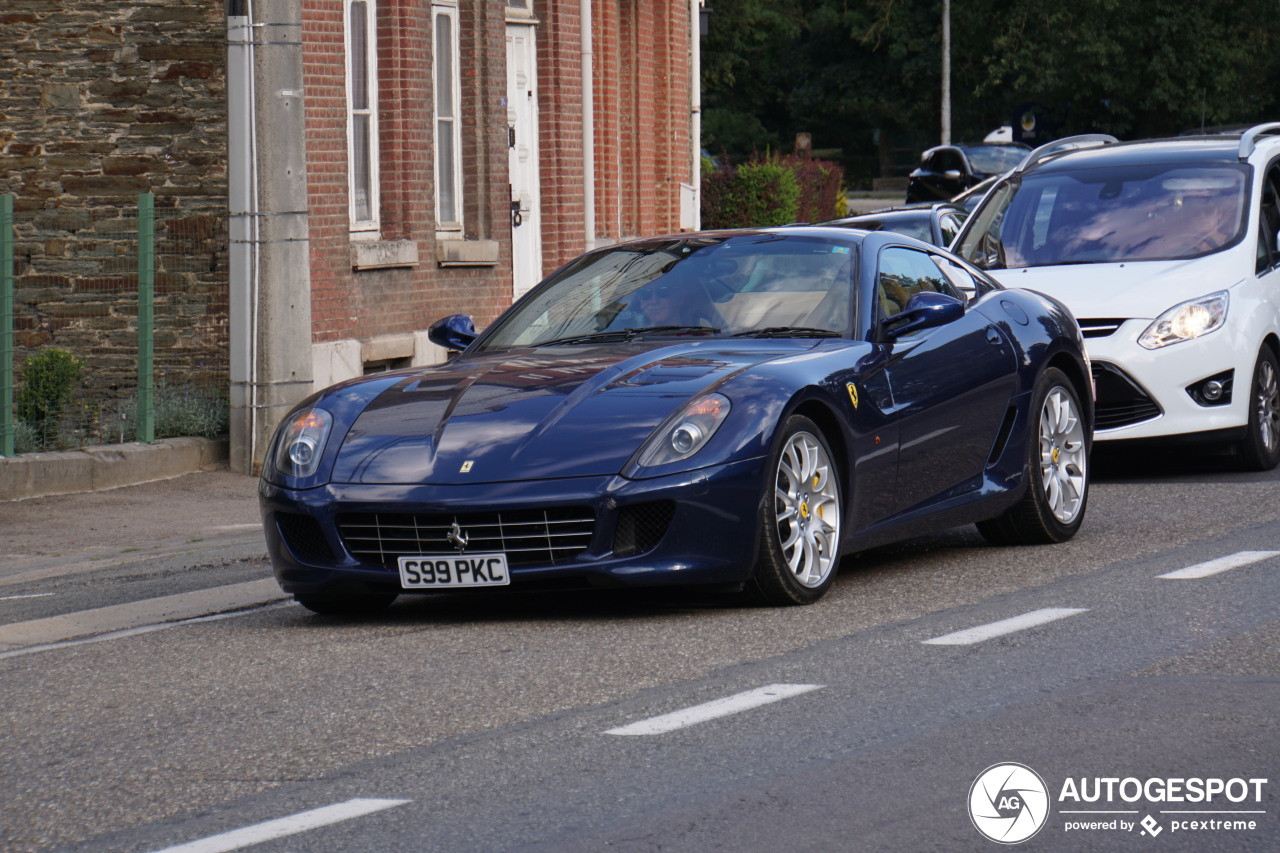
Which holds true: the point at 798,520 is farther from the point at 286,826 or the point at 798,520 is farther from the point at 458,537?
the point at 286,826

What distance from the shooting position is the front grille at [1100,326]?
11766mm

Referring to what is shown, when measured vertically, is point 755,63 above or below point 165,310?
above

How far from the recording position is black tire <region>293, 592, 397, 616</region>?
311 inches

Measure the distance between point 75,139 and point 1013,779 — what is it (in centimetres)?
1199

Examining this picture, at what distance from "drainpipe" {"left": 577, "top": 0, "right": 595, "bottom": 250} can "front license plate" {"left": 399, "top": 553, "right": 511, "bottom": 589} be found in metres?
14.4

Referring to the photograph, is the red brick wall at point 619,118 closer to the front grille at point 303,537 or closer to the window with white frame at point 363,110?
the window with white frame at point 363,110

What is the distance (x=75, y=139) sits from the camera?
51.3ft

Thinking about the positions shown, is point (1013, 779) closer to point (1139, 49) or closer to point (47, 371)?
point (47, 371)

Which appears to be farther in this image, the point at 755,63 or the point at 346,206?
the point at 755,63

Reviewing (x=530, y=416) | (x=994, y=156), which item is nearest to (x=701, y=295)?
(x=530, y=416)

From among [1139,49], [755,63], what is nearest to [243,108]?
[1139,49]

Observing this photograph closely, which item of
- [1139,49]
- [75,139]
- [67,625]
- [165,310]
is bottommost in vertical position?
[67,625]

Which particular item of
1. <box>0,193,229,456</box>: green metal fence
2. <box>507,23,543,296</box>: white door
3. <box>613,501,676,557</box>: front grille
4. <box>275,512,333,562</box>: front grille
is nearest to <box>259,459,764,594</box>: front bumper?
<box>613,501,676,557</box>: front grille

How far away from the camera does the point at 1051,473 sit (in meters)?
9.48
